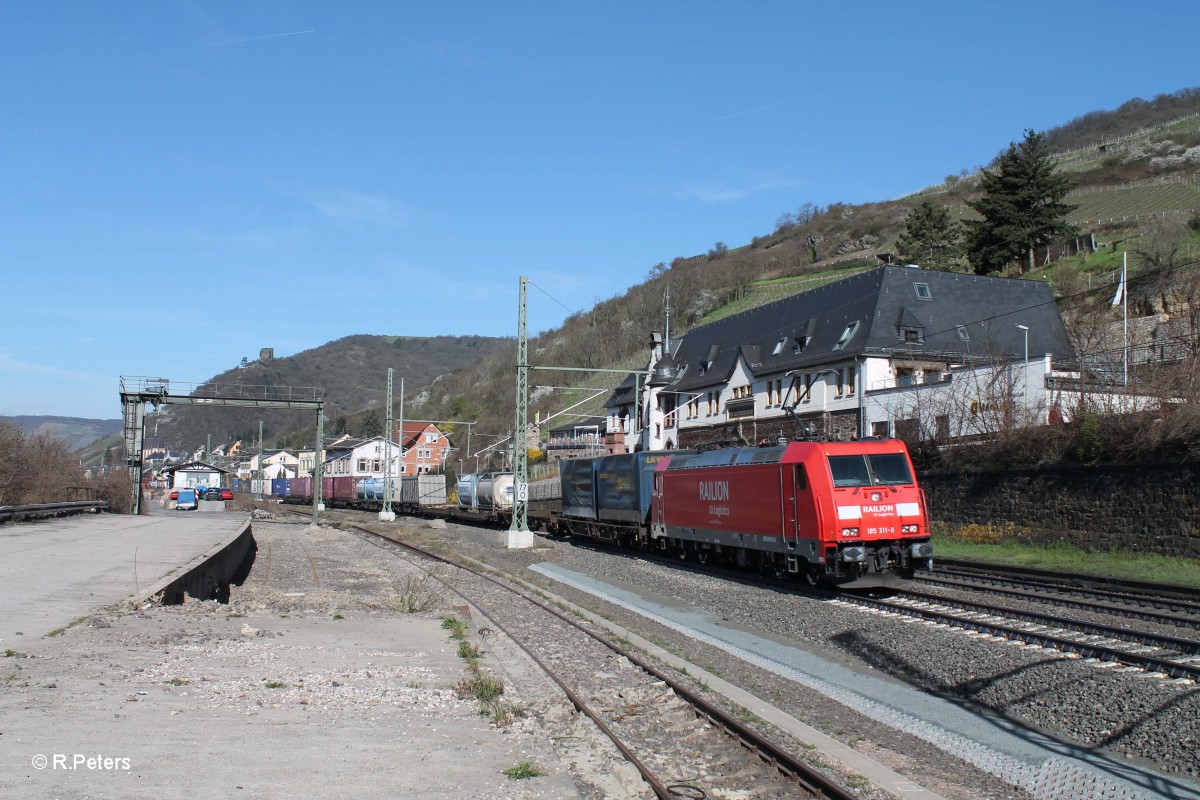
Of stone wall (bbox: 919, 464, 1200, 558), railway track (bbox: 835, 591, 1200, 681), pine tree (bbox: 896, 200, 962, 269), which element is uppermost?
pine tree (bbox: 896, 200, 962, 269)

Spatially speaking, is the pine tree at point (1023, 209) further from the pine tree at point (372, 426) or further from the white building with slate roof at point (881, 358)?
the pine tree at point (372, 426)

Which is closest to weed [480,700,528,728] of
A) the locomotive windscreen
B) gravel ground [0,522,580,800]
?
gravel ground [0,522,580,800]

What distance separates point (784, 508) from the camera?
63.4ft

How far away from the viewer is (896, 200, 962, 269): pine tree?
73188mm

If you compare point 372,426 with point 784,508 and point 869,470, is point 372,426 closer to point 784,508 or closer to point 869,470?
point 784,508

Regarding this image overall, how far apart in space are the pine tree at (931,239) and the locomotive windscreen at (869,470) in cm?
5783

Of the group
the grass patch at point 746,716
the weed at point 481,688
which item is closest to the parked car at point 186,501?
the weed at point 481,688

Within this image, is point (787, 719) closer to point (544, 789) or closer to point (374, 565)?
point (544, 789)

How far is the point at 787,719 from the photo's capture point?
Answer: 362 inches

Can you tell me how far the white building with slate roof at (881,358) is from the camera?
33719 millimetres

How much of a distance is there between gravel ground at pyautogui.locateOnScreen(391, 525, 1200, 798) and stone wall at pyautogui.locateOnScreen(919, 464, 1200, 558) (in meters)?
9.83

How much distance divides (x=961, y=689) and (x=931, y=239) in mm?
69374

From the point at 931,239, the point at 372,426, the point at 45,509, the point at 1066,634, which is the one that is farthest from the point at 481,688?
the point at 372,426

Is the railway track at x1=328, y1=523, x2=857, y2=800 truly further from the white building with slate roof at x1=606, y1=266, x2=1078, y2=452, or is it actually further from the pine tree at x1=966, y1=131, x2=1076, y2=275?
the pine tree at x1=966, y1=131, x2=1076, y2=275
